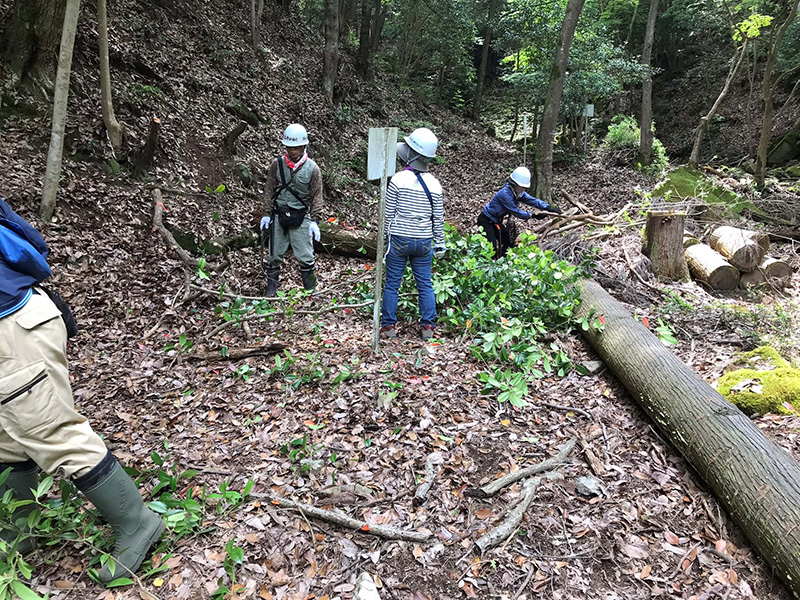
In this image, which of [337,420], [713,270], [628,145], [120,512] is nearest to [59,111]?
[337,420]

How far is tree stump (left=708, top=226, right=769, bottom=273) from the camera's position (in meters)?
7.24

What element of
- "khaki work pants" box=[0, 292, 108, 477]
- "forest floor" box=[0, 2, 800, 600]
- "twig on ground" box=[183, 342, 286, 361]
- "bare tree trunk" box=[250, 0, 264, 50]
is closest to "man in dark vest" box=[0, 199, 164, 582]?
"khaki work pants" box=[0, 292, 108, 477]

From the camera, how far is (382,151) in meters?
4.52

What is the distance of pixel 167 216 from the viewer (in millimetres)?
7082

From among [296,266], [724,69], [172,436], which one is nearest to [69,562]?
[172,436]

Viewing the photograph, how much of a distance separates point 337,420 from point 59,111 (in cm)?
549

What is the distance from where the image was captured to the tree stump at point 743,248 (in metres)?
7.24

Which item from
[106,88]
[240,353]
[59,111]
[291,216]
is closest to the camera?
[240,353]

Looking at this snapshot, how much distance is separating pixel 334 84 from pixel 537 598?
14012 millimetres

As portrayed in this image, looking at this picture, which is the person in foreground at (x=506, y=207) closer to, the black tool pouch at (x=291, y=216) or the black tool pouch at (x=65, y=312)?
the black tool pouch at (x=291, y=216)

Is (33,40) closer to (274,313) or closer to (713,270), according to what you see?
(274,313)

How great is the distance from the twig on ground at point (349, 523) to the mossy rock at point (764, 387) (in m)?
3.05

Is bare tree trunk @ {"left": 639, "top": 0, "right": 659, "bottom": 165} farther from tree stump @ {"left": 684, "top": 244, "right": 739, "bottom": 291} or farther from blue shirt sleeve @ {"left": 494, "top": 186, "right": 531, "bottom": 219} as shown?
blue shirt sleeve @ {"left": 494, "top": 186, "right": 531, "bottom": 219}

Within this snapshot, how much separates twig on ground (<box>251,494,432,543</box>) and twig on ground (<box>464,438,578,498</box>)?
19.7 inches
